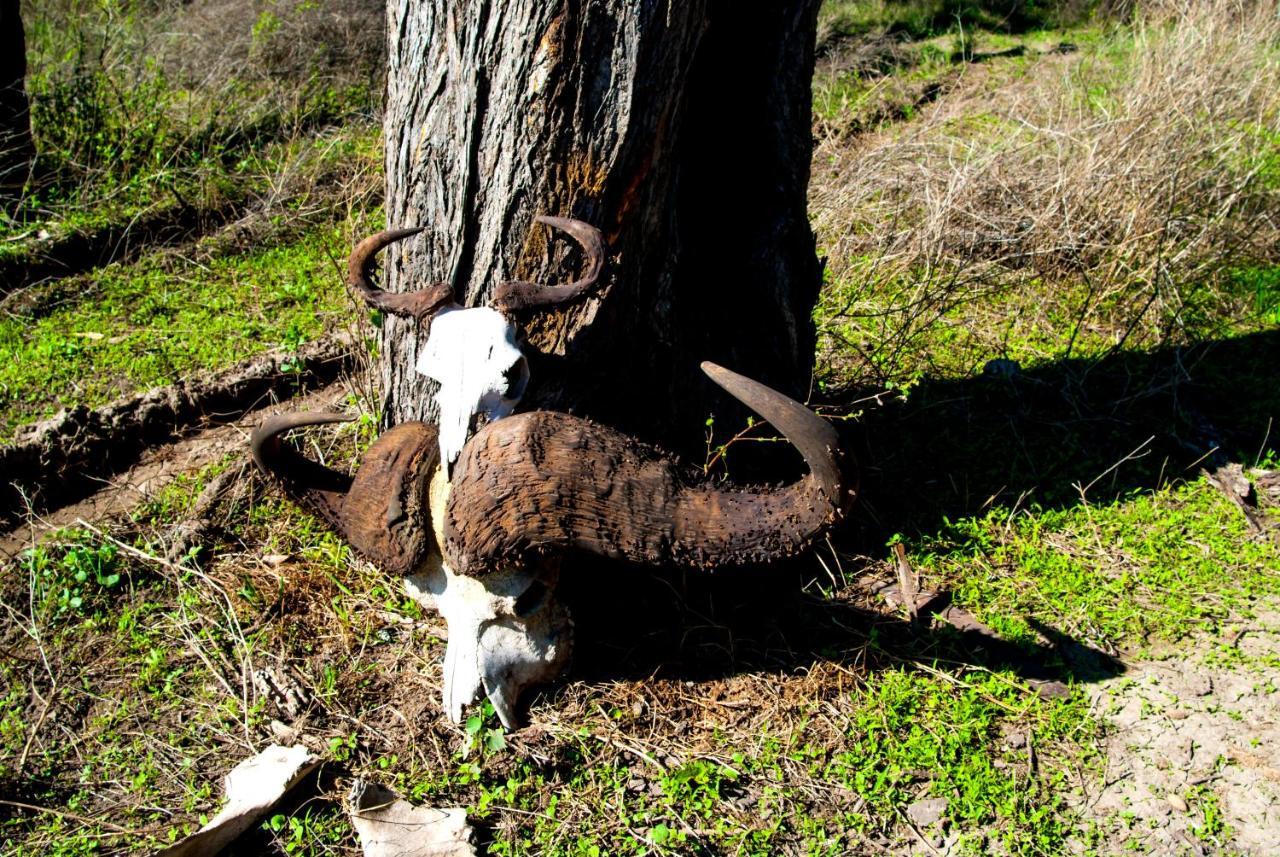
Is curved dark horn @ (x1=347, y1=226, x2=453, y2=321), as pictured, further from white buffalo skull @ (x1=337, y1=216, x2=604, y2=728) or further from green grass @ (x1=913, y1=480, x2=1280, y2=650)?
green grass @ (x1=913, y1=480, x2=1280, y2=650)

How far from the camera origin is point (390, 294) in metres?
3.11

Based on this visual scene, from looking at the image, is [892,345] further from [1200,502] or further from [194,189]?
[194,189]

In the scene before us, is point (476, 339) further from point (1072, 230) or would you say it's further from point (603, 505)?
point (1072, 230)

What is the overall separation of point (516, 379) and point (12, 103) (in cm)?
557

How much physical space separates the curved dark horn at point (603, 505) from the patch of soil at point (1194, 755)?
1.36m

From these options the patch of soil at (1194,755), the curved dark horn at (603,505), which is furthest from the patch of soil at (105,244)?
the patch of soil at (1194,755)

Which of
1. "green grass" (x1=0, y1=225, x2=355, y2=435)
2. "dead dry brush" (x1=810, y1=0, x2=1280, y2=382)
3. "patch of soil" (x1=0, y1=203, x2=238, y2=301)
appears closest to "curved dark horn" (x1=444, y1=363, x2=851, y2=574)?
"dead dry brush" (x1=810, y1=0, x2=1280, y2=382)

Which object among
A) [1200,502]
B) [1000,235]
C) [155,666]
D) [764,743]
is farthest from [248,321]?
[1200,502]

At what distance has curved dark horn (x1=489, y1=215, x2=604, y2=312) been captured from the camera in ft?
9.70

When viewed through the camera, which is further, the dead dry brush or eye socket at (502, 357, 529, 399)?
the dead dry brush

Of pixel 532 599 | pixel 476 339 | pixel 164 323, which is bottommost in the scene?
pixel 164 323

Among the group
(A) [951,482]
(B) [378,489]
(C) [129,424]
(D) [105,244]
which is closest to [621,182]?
(B) [378,489]

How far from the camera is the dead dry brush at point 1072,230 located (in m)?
5.35

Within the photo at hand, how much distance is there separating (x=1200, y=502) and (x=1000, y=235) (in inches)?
85.3
